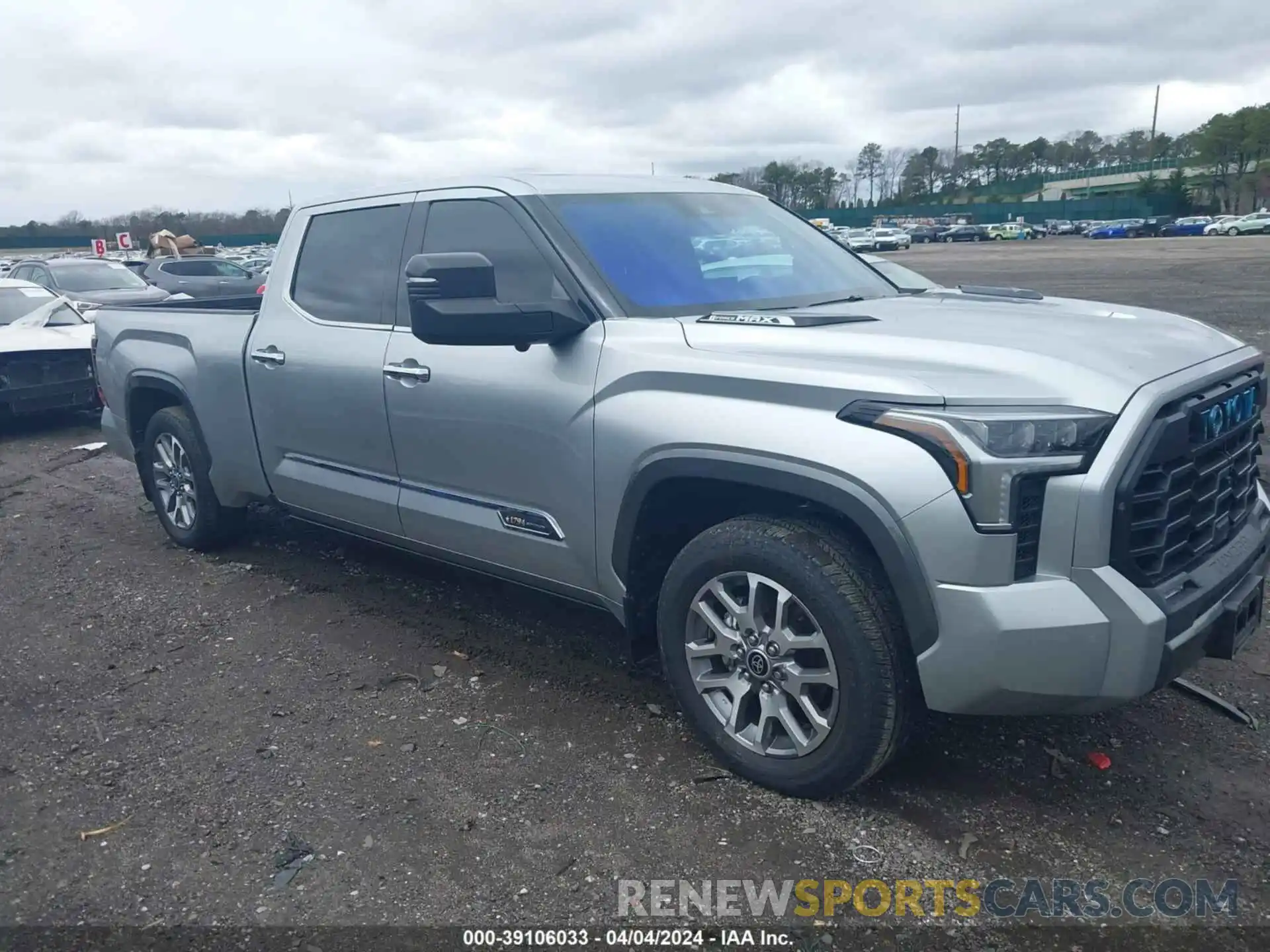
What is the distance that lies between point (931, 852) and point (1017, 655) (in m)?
0.67

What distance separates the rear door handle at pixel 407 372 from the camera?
4027 millimetres

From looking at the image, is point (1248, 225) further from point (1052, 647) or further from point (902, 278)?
point (1052, 647)

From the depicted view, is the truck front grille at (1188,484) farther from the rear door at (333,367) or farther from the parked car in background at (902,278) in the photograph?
the rear door at (333,367)

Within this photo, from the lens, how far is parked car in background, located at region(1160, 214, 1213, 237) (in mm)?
61500

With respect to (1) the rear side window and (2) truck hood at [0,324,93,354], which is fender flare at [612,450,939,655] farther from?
(2) truck hood at [0,324,93,354]

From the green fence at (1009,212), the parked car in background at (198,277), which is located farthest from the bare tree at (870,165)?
the parked car in background at (198,277)

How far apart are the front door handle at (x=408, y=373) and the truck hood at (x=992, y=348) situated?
1.10 meters

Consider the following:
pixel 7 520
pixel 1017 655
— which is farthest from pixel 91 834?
pixel 7 520

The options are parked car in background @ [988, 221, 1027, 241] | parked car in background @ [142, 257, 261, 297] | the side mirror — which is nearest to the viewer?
the side mirror

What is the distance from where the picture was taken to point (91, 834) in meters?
3.19

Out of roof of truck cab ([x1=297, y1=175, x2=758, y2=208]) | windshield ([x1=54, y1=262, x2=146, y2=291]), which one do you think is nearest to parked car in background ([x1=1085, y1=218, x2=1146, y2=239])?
windshield ([x1=54, y1=262, x2=146, y2=291])

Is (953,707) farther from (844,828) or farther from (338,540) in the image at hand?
(338,540)

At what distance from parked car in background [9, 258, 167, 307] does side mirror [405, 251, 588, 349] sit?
38.1 feet

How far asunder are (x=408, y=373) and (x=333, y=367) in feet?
1.77
